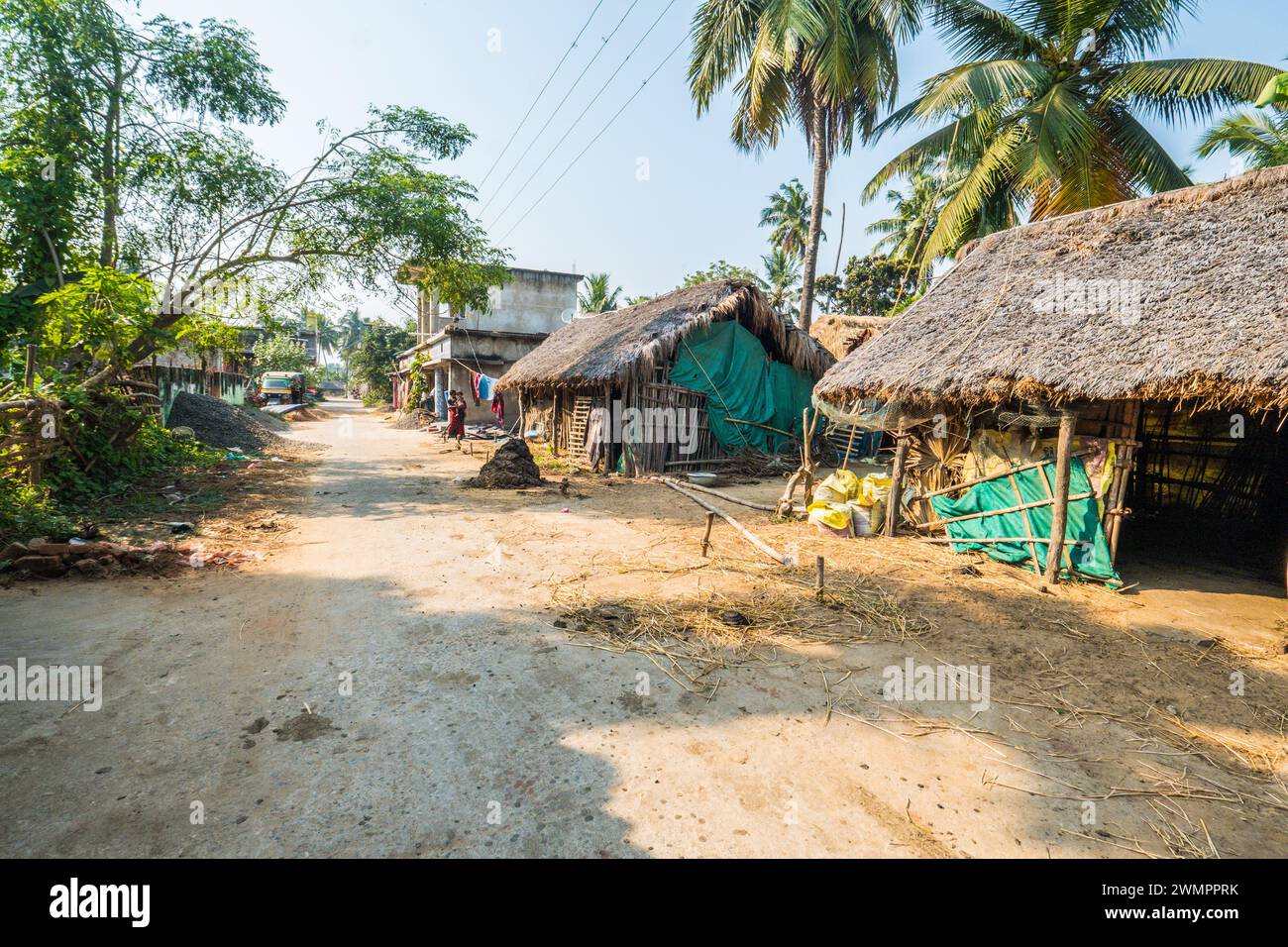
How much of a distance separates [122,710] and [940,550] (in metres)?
7.96

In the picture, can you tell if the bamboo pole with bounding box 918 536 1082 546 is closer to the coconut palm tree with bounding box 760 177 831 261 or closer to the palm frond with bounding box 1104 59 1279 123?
the palm frond with bounding box 1104 59 1279 123

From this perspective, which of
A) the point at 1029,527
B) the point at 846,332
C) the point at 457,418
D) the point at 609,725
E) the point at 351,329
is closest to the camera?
the point at 609,725

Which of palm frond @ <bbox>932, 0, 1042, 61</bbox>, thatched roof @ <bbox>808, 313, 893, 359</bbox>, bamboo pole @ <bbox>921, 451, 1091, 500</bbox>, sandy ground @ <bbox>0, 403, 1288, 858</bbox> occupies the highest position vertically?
palm frond @ <bbox>932, 0, 1042, 61</bbox>

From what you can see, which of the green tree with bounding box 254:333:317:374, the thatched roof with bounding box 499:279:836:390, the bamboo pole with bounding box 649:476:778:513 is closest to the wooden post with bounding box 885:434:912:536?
the bamboo pole with bounding box 649:476:778:513

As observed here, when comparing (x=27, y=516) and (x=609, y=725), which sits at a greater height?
(x=27, y=516)

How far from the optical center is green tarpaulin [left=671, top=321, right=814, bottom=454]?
14047 mm

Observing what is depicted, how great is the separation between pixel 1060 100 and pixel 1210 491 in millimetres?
7988

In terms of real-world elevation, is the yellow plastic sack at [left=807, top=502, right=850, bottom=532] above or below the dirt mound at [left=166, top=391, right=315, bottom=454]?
below

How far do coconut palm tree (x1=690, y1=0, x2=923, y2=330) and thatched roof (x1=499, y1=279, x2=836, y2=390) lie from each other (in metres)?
2.82

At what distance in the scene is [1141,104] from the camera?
39.2 ft

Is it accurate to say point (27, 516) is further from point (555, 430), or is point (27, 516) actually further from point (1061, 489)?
point (555, 430)

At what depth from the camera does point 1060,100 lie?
37.8ft

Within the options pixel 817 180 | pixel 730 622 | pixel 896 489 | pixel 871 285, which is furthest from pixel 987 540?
pixel 871 285

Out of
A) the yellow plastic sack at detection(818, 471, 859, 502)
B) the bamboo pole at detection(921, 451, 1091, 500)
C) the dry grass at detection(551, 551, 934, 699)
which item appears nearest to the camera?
the dry grass at detection(551, 551, 934, 699)
